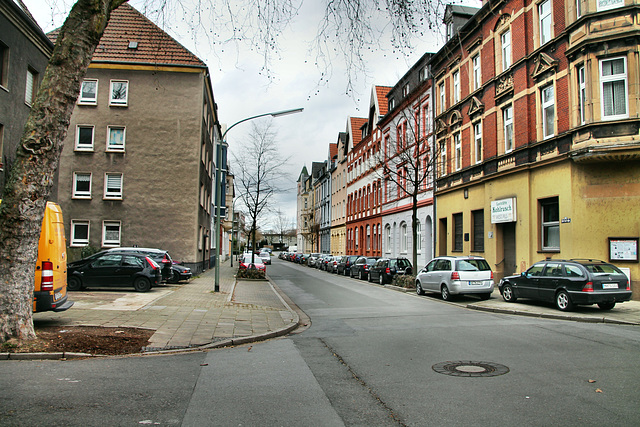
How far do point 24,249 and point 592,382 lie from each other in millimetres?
7958

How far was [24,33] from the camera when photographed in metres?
16.9

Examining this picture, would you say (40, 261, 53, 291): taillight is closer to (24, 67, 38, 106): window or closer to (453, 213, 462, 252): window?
(24, 67, 38, 106): window

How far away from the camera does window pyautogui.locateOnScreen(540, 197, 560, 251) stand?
18.5 meters

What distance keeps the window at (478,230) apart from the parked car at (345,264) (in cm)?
1226

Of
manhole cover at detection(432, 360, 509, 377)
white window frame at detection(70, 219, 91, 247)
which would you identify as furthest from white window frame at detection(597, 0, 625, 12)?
white window frame at detection(70, 219, 91, 247)

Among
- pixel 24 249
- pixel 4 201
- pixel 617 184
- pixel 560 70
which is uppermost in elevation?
pixel 560 70

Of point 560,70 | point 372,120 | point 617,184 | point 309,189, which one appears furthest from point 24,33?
point 309,189

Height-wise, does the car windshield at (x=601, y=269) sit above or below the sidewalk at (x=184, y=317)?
above

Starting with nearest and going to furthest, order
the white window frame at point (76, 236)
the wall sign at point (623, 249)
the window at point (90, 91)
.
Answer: the wall sign at point (623, 249), the white window frame at point (76, 236), the window at point (90, 91)

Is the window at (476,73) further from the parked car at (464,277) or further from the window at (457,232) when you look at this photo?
the parked car at (464,277)

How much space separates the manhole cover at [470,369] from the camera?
20.8ft

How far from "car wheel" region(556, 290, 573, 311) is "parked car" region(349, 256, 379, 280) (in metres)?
17.4

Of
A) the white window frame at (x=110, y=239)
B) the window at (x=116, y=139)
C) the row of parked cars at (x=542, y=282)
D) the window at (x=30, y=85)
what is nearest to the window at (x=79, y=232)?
the white window frame at (x=110, y=239)

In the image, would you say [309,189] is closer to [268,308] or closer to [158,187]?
[158,187]
